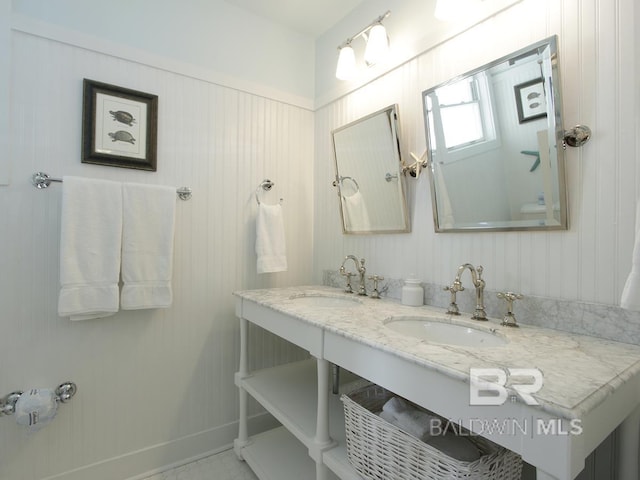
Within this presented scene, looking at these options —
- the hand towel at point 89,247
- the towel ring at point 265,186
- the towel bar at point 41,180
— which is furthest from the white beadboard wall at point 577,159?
the towel bar at point 41,180

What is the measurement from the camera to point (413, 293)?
52.2 inches

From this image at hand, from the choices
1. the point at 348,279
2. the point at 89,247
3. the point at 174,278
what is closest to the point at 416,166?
the point at 348,279

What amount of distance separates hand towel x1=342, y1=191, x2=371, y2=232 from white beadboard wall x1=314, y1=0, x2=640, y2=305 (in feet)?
1.14

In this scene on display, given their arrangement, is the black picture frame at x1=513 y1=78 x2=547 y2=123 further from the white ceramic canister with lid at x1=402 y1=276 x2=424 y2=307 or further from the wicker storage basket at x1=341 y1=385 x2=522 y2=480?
the wicker storage basket at x1=341 y1=385 x2=522 y2=480

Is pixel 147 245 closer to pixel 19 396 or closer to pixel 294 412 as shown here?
pixel 19 396

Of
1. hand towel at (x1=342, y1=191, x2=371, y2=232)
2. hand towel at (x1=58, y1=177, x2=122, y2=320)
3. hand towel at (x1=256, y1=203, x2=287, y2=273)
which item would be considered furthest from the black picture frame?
hand towel at (x1=58, y1=177, x2=122, y2=320)

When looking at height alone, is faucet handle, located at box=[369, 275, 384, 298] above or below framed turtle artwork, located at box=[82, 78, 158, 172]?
below

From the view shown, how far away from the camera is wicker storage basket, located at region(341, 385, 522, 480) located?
72cm

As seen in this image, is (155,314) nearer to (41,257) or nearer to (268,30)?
(41,257)

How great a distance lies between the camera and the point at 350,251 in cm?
180

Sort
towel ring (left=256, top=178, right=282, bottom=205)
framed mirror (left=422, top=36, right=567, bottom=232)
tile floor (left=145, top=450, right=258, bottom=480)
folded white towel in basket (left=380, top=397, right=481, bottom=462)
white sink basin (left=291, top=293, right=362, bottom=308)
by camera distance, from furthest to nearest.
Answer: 1. towel ring (left=256, top=178, right=282, bottom=205)
2. white sink basin (left=291, top=293, right=362, bottom=308)
3. tile floor (left=145, top=450, right=258, bottom=480)
4. framed mirror (left=422, top=36, right=567, bottom=232)
5. folded white towel in basket (left=380, top=397, right=481, bottom=462)

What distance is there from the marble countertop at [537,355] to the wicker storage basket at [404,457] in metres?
0.22

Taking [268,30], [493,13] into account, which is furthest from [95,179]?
[493,13]

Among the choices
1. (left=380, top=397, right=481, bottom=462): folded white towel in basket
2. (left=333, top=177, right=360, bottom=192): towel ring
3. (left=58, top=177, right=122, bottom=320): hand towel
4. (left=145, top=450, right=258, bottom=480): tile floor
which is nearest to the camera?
(left=380, top=397, right=481, bottom=462): folded white towel in basket
